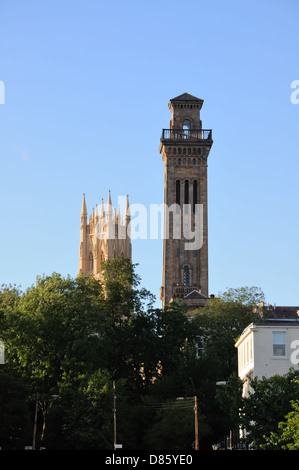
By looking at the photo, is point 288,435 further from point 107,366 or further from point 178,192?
point 178,192

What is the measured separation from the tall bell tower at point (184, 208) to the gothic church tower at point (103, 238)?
4196cm

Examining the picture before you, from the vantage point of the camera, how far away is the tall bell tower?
141 m

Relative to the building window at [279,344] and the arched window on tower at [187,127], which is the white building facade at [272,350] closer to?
the building window at [279,344]

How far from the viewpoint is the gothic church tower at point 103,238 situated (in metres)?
189

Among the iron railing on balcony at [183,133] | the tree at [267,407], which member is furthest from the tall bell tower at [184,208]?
the tree at [267,407]

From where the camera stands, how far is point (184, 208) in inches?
5674

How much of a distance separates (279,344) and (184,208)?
235ft

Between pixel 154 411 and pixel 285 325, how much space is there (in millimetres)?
12787

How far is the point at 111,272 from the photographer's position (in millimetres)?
95562

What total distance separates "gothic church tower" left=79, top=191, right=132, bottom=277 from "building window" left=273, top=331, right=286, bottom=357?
113239 mm

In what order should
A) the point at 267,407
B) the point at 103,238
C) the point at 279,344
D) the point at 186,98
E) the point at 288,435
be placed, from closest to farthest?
the point at 288,435, the point at 267,407, the point at 279,344, the point at 186,98, the point at 103,238

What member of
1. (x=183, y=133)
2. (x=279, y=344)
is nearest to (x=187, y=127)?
(x=183, y=133)

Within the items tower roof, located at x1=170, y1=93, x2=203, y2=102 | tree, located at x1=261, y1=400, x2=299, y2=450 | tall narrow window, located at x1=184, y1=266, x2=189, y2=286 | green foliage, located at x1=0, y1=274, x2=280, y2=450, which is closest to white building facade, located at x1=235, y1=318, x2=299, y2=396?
green foliage, located at x1=0, y1=274, x2=280, y2=450
